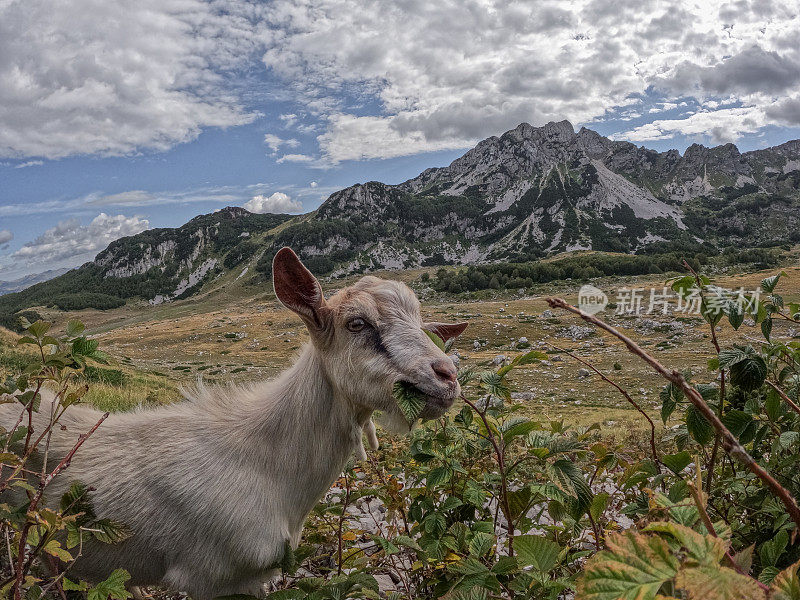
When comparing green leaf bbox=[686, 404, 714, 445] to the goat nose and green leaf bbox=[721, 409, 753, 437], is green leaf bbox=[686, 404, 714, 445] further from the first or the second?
the goat nose

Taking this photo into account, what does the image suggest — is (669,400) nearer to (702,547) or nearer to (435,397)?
(435,397)

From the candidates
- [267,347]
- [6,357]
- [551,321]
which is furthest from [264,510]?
[551,321]

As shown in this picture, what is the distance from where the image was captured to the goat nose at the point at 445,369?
2.81 meters

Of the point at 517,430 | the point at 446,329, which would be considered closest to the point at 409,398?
the point at 517,430

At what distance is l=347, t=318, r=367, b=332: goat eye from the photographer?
320 centimetres

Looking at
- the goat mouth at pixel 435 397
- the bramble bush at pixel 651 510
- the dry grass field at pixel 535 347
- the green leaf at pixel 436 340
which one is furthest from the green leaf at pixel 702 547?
the dry grass field at pixel 535 347

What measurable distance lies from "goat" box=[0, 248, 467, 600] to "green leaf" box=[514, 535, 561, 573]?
105 cm

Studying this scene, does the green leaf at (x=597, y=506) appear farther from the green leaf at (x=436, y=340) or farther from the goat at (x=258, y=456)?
the green leaf at (x=436, y=340)

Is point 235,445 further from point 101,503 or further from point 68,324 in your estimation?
point 68,324

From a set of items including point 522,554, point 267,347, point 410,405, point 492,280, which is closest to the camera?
point 522,554

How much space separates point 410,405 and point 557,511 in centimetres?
118

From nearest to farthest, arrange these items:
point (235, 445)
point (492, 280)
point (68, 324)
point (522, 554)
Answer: point (522, 554)
point (68, 324)
point (235, 445)
point (492, 280)

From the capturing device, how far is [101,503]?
10.2 feet

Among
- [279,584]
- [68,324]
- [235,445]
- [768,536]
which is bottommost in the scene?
[279,584]
